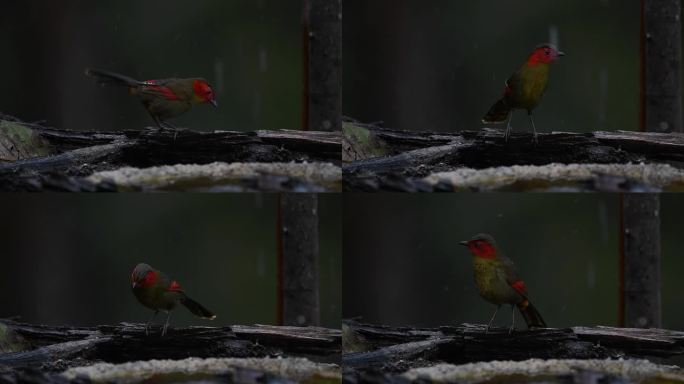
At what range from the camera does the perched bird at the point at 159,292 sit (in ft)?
18.4

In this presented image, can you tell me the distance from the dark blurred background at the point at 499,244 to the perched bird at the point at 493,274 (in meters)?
0.15

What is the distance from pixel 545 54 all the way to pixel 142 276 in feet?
8.10

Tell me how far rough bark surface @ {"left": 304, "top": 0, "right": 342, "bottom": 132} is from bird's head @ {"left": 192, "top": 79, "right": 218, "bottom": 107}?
20.5 inches

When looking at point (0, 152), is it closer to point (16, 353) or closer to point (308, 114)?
point (16, 353)

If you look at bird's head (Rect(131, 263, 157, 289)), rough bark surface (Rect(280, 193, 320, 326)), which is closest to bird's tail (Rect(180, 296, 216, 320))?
bird's head (Rect(131, 263, 157, 289))

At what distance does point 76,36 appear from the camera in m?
5.61

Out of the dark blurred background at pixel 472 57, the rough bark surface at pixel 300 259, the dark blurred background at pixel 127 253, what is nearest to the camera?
the dark blurred background at pixel 472 57

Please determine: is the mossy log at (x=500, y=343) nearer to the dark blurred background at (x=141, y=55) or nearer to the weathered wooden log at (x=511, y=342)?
the weathered wooden log at (x=511, y=342)

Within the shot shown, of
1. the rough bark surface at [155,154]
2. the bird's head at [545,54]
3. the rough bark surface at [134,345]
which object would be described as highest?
the bird's head at [545,54]

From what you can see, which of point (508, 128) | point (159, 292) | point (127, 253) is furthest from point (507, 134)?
point (127, 253)

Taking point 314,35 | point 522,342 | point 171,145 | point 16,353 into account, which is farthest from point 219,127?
point 522,342

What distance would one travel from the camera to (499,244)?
567 centimetres

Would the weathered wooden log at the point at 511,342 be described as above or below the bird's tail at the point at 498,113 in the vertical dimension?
below

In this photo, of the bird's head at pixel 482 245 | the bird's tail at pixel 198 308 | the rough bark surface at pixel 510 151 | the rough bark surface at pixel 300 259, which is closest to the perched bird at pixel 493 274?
the bird's head at pixel 482 245
